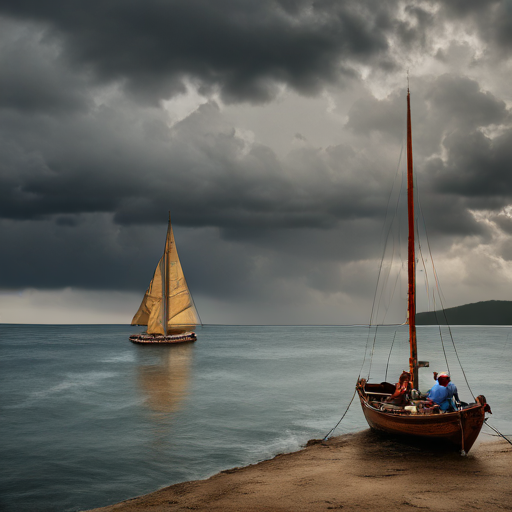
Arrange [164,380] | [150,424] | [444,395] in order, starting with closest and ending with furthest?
[444,395] → [150,424] → [164,380]

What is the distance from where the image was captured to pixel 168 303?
84062mm

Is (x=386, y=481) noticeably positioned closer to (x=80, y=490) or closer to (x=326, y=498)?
(x=326, y=498)

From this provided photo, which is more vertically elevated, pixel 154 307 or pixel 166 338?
pixel 154 307

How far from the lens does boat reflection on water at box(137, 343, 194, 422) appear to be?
3138cm

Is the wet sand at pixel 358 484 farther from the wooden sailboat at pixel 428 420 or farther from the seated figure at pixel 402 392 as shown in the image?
the seated figure at pixel 402 392

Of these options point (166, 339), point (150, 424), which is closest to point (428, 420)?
point (150, 424)

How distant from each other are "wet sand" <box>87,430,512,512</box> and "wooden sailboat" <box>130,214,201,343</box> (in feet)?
222

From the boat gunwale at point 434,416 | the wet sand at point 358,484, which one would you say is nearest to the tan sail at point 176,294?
the wet sand at point 358,484

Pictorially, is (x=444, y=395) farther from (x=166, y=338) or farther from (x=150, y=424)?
(x=166, y=338)

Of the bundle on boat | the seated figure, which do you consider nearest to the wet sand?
the seated figure

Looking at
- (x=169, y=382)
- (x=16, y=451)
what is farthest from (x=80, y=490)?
(x=169, y=382)

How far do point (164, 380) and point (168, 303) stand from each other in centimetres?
3892

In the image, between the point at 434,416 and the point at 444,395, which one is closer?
the point at 434,416

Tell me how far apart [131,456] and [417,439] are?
40.2ft
